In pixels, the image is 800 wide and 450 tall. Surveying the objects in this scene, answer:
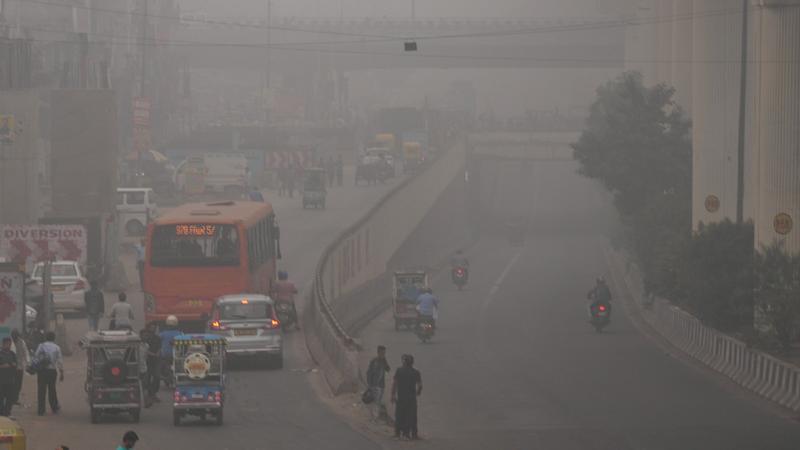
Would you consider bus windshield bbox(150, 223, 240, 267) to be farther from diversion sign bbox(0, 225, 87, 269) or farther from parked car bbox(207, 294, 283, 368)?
parked car bbox(207, 294, 283, 368)

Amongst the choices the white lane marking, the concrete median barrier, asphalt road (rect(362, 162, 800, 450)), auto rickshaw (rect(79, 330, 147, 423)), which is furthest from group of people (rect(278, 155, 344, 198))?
auto rickshaw (rect(79, 330, 147, 423))

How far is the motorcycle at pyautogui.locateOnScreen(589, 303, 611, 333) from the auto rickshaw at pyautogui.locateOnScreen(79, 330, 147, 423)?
26783 millimetres

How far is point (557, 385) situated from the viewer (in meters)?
34.3

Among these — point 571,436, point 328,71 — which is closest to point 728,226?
point 571,436

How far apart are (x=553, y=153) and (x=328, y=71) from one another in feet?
171

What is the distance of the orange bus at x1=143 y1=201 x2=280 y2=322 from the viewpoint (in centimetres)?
3669

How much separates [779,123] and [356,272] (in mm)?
22815

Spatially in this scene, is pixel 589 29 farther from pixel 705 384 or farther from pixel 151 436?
pixel 151 436

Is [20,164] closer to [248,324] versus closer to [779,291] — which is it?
[248,324]

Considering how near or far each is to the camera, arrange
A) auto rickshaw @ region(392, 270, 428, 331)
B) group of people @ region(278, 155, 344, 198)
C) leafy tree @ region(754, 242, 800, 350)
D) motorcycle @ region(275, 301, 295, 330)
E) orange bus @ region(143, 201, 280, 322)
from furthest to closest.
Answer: group of people @ region(278, 155, 344, 198) → auto rickshaw @ region(392, 270, 428, 331) → motorcycle @ region(275, 301, 295, 330) → orange bus @ region(143, 201, 280, 322) → leafy tree @ region(754, 242, 800, 350)

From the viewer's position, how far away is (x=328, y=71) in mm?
177625

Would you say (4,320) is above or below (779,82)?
below

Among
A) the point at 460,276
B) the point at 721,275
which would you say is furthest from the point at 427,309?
the point at 460,276

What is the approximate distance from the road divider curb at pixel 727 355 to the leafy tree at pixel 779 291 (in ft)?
2.81
